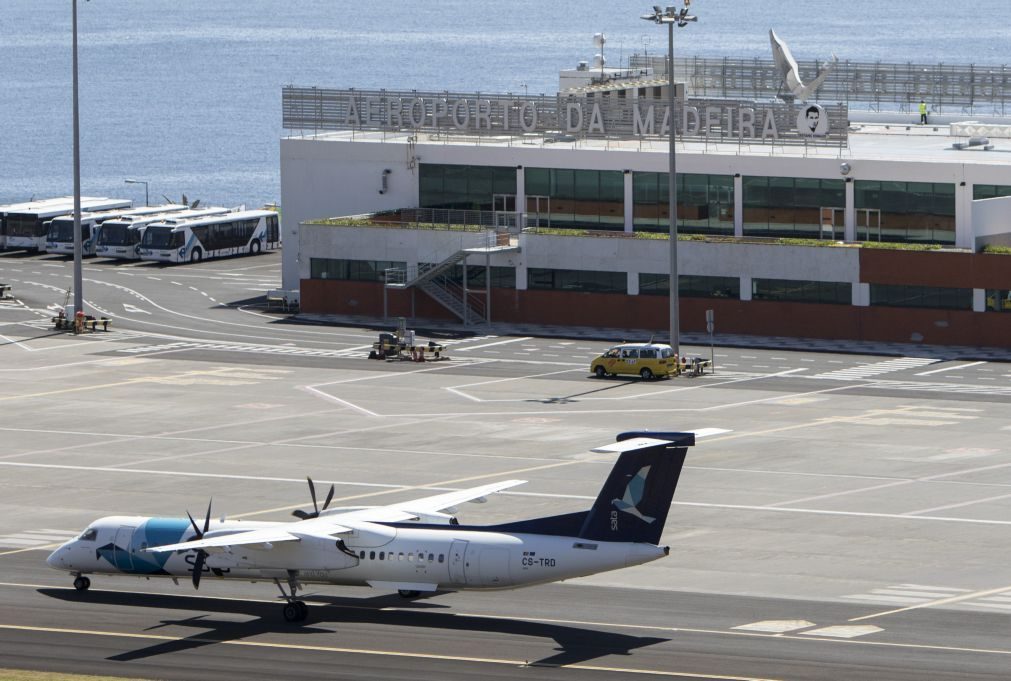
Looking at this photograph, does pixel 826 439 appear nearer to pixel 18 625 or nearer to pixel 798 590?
pixel 798 590

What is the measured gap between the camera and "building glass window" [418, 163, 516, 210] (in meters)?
127

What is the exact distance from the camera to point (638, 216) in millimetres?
123250

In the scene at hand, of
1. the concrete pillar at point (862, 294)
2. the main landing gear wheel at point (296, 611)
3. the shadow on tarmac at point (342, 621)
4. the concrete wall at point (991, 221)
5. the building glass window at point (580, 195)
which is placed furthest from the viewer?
the building glass window at point (580, 195)

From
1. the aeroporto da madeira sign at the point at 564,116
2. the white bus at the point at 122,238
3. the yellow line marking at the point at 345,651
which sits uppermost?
the aeroporto da madeira sign at the point at 564,116

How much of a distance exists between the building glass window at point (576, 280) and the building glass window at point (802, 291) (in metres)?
8.55

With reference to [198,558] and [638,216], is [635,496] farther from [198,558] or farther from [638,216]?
[638,216]

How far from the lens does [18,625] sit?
53656mm

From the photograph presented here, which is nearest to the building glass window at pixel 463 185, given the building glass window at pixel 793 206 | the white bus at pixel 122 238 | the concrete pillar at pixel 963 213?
the building glass window at pixel 793 206

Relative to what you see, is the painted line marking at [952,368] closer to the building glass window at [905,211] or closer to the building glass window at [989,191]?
the building glass window at [905,211]

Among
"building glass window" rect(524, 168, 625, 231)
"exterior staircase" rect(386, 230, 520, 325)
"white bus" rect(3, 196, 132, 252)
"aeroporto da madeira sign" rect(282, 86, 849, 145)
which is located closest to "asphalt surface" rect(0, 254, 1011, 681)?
"exterior staircase" rect(386, 230, 520, 325)

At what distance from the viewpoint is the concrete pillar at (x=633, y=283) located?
4635 inches

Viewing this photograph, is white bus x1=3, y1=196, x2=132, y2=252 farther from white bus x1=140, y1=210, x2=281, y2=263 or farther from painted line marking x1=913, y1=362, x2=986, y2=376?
painted line marking x1=913, y1=362, x2=986, y2=376

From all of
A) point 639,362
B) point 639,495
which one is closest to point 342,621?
point 639,495

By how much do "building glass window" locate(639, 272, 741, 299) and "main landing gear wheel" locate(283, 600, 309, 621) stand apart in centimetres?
6559
